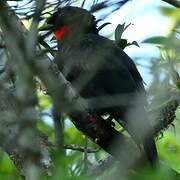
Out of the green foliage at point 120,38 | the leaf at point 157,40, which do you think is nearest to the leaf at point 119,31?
the green foliage at point 120,38

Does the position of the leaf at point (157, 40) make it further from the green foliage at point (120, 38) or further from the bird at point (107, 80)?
the bird at point (107, 80)

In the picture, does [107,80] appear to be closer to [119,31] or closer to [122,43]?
[122,43]

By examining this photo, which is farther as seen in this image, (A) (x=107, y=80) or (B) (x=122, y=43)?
(A) (x=107, y=80)

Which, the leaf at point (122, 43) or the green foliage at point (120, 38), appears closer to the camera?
the green foliage at point (120, 38)

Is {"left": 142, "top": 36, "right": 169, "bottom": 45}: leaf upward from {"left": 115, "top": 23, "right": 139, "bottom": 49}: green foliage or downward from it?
upward

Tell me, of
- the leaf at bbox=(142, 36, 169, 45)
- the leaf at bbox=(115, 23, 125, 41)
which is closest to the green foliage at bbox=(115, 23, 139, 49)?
the leaf at bbox=(115, 23, 125, 41)

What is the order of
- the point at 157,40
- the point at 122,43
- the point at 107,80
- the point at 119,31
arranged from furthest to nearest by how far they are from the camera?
the point at 107,80, the point at 122,43, the point at 119,31, the point at 157,40

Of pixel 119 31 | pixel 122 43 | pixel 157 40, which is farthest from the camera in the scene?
pixel 122 43

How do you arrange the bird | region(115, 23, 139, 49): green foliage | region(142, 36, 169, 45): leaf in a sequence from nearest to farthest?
region(142, 36, 169, 45): leaf → region(115, 23, 139, 49): green foliage → the bird

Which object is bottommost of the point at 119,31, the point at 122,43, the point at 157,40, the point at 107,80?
the point at 107,80

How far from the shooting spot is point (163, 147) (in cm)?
421

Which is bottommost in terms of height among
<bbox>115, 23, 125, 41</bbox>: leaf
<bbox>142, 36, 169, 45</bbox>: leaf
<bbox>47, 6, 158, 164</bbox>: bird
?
<bbox>47, 6, 158, 164</bbox>: bird

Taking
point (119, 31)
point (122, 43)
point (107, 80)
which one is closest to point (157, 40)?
point (119, 31)

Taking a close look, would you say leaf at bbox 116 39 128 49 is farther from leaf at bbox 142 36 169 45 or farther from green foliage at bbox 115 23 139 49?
leaf at bbox 142 36 169 45
